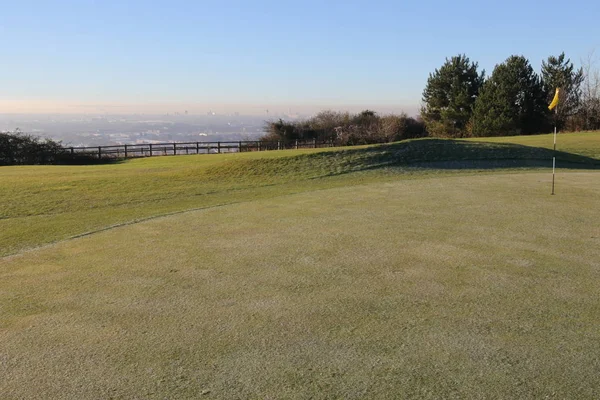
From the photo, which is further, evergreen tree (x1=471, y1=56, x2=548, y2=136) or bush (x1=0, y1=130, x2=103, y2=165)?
evergreen tree (x1=471, y1=56, x2=548, y2=136)

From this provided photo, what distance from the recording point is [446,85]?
62.2m

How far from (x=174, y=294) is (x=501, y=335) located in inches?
121

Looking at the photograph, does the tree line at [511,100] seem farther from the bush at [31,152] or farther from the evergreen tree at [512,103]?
the bush at [31,152]

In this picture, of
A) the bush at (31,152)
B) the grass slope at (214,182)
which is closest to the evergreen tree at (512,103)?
the grass slope at (214,182)

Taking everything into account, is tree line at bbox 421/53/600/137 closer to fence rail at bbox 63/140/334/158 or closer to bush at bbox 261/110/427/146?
bush at bbox 261/110/427/146

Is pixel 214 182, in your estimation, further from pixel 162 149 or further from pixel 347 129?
pixel 347 129

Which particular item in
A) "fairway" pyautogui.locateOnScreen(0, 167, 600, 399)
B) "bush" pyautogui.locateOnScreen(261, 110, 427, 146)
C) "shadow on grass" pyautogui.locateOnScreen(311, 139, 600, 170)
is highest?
"bush" pyautogui.locateOnScreen(261, 110, 427, 146)

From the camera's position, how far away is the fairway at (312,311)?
11.9 ft

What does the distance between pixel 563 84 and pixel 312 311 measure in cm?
5946

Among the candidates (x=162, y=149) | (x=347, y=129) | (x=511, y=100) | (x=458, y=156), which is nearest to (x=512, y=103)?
(x=511, y=100)

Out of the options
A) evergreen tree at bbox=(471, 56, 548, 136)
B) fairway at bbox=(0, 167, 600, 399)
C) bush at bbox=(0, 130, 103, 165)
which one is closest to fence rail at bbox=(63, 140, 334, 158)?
bush at bbox=(0, 130, 103, 165)

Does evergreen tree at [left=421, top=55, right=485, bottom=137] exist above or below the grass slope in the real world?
above

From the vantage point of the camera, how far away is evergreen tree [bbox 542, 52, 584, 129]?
53.3 meters

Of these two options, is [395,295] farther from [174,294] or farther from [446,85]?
[446,85]
